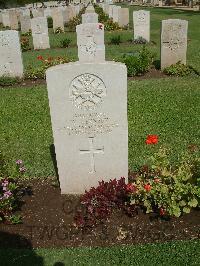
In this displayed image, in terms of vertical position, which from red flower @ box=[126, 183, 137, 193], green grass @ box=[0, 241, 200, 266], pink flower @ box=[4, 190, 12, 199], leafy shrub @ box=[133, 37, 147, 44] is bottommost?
green grass @ box=[0, 241, 200, 266]

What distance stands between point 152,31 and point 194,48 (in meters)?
7.67

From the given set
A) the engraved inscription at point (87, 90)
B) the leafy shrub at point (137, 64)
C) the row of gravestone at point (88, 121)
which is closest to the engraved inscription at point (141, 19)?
the leafy shrub at point (137, 64)

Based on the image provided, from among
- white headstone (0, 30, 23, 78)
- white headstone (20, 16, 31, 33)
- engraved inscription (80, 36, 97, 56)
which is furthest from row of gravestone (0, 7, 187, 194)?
white headstone (20, 16, 31, 33)

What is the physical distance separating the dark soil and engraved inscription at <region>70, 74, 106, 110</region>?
154 centimetres

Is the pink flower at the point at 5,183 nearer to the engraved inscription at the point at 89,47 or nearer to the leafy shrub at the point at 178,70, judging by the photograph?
the engraved inscription at the point at 89,47

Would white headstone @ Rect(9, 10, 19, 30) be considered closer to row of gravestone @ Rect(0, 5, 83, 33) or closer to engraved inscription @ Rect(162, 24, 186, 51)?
row of gravestone @ Rect(0, 5, 83, 33)

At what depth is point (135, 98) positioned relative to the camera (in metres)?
9.98

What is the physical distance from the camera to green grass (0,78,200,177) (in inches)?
275

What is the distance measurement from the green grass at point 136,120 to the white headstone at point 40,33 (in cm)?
773

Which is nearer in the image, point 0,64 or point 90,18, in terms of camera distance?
point 0,64

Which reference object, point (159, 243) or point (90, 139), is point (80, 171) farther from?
point (159, 243)

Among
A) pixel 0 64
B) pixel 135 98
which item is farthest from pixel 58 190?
pixel 0 64

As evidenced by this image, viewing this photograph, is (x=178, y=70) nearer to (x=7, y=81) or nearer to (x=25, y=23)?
(x=7, y=81)

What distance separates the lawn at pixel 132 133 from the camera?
4.27 meters
